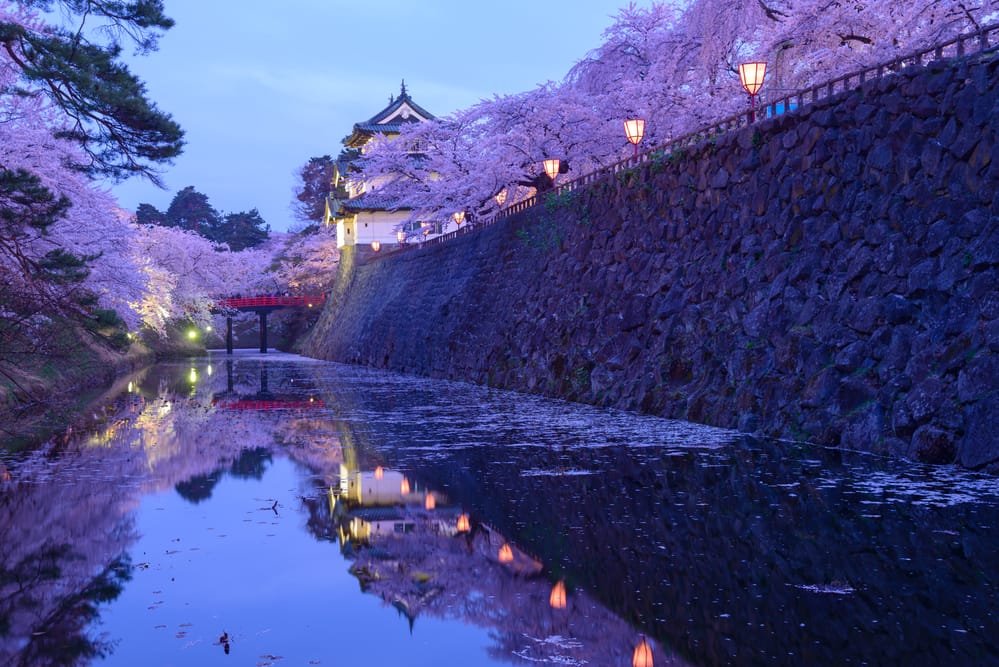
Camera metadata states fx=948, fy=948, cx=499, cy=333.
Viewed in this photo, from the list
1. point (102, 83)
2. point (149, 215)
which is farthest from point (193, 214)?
point (102, 83)

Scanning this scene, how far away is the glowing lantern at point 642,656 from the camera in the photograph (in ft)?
14.5

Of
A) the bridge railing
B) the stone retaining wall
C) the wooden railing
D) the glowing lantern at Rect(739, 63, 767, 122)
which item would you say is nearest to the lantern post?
the wooden railing

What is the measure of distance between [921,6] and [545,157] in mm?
13497

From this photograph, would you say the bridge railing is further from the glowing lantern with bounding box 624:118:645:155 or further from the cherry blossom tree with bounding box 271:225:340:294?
the glowing lantern with bounding box 624:118:645:155

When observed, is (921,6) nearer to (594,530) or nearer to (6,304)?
(594,530)

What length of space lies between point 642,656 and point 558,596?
1158mm

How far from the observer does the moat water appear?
15.7 ft

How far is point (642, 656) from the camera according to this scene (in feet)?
14.8

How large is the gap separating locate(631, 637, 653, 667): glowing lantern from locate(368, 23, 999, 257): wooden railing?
10.2 meters

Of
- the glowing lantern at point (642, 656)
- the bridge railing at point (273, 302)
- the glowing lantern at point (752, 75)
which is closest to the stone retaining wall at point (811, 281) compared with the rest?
the glowing lantern at point (752, 75)

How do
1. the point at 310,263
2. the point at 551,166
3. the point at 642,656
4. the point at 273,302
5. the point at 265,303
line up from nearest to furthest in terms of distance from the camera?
the point at 642,656, the point at 551,166, the point at 265,303, the point at 273,302, the point at 310,263

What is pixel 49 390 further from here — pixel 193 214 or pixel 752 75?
pixel 193 214

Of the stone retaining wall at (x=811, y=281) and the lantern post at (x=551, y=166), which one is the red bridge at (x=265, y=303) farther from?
the stone retaining wall at (x=811, y=281)

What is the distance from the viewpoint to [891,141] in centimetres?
1330
